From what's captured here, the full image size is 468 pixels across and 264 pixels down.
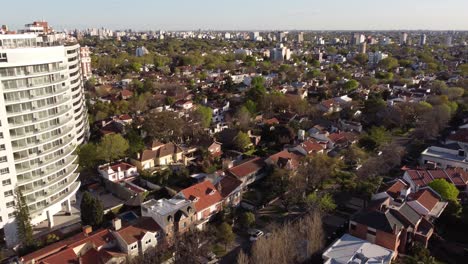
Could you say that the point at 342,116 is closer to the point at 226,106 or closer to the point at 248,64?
the point at 226,106

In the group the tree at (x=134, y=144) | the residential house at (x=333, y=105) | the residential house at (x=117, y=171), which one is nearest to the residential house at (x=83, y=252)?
the residential house at (x=117, y=171)

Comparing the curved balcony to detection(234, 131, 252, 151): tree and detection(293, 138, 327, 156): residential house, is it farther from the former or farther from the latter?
detection(293, 138, 327, 156): residential house


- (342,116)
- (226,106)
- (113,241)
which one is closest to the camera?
(113,241)

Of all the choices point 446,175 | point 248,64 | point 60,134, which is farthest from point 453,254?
point 248,64

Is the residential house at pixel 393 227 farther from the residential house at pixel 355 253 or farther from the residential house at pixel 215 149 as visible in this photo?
the residential house at pixel 215 149

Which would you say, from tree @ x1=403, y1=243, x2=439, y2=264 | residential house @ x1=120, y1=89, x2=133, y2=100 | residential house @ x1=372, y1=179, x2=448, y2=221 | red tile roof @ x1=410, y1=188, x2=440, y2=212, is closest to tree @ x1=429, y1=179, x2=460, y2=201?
residential house @ x1=372, y1=179, x2=448, y2=221

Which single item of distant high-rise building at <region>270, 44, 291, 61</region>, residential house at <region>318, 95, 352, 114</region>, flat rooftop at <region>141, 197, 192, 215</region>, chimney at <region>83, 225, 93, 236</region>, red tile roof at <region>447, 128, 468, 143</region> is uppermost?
distant high-rise building at <region>270, 44, 291, 61</region>
